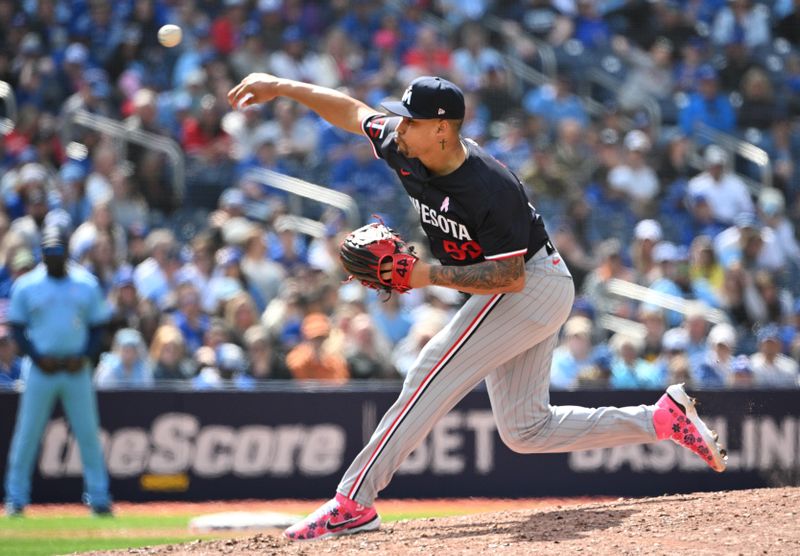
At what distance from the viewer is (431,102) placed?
17.9 feet

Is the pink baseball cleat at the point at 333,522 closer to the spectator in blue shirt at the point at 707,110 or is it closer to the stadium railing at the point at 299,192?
the stadium railing at the point at 299,192

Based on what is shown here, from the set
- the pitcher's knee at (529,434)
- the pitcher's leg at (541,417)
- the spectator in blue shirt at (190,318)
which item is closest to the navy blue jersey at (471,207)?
the pitcher's leg at (541,417)

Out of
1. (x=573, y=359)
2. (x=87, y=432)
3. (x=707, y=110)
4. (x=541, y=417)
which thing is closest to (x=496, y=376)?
(x=541, y=417)

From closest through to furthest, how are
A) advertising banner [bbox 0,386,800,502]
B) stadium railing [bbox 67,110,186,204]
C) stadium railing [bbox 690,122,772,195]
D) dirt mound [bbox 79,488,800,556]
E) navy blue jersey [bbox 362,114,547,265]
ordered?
dirt mound [bbox 79,488,800,556]
navy blue jersey [bbox 362,114,547,265]
advertising banner [bbox 0,386,800,502]
stadium railing [bbox 67,110,186,204]
stadium railing [bbox 690,122,772,195]

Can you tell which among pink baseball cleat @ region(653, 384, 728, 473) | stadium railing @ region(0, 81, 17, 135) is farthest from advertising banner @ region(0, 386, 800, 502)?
pink baseball cleat @ region(653, 384, 728, 473)

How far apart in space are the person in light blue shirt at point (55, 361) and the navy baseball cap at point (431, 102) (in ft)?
16.3

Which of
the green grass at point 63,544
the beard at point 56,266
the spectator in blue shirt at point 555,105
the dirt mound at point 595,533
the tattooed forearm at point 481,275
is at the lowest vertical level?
the green grass at point 63,544

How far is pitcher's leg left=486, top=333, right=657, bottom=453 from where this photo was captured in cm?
587

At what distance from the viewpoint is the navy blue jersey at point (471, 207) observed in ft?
17.9

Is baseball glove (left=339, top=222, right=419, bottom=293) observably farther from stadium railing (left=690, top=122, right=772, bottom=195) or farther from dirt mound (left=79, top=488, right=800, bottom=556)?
stadium railing (left=690, top=122, right=772, bottom=195)

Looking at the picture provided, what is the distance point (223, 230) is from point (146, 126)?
5.44ft

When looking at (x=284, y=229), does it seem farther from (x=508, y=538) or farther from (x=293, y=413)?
(x=508, y=538)

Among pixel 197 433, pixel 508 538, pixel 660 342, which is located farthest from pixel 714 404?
pixel 508 538

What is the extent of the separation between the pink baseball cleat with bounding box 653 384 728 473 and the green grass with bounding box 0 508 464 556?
3.21m
